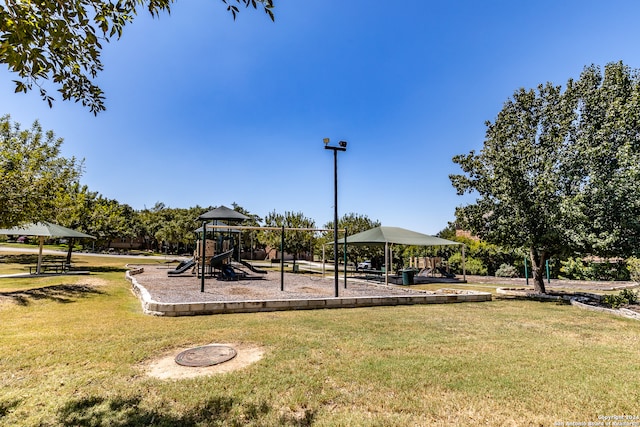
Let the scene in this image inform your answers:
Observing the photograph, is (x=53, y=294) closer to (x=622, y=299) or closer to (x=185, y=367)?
(x=185, y=367)

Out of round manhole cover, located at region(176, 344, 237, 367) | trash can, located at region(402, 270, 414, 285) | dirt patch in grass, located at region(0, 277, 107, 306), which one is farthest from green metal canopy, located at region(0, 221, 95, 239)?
trash can, located at region(402, 270, 414, 285)

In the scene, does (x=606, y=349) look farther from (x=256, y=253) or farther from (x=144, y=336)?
(x=256, y=253)

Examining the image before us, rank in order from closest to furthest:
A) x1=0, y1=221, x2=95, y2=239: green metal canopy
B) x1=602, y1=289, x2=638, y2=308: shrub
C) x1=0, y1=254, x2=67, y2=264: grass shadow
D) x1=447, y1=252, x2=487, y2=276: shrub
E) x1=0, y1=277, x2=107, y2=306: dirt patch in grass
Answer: x1=0, y1=277, x2=107, y2=306: dirt patch in grass, x1=602, y1=289, x2=638, y2=308: shrub, x1=0, y1=221, x2=95, y2=239: green metal canopy, x1=447, y1=252, x2=487, y2=276: shrub, x1=0, y1=254, x2=67, y2=264: grass shadow

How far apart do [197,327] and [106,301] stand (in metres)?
4.67

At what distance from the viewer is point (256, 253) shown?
51.2 m

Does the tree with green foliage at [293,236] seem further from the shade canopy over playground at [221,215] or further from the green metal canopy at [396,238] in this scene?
the green metal canopy at [396,238]

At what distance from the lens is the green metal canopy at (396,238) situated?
648 inches

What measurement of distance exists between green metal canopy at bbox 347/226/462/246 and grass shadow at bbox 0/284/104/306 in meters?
11.8

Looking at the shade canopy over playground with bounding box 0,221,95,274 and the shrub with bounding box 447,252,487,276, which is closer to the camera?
the shade canopy over playground with bounding box 0,221,95,274

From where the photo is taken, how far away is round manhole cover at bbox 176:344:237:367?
445 centimetres

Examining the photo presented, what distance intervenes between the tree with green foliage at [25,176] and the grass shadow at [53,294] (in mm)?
2477

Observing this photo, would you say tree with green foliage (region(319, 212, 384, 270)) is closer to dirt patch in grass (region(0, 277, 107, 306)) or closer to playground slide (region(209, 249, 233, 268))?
playground slide (region(209, 249, 233, 268))

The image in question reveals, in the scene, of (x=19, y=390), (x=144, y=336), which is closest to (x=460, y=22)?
(x=144, y=336)

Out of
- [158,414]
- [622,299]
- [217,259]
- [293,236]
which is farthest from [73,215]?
[622,299]
